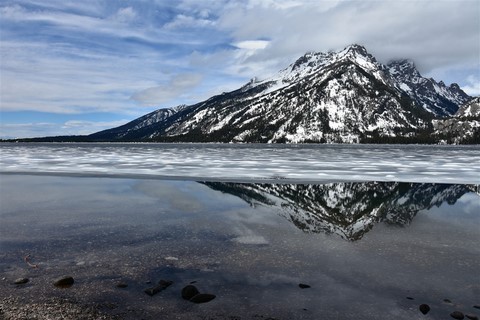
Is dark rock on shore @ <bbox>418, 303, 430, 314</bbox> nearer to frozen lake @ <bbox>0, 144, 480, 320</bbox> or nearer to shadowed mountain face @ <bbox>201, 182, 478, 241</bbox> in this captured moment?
frozen lake @ <bbox>0, 144, 480, 320</bbox>

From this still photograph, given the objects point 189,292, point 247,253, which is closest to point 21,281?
point 189,292

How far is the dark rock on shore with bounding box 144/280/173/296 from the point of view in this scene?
11.3 metres

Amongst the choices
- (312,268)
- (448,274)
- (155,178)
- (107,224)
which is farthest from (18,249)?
(155,178)

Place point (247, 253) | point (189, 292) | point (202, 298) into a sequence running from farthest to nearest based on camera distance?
→ point (247, 253)
point (189, 292)
point (202, 298)

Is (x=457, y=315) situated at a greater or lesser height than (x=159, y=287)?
lesser

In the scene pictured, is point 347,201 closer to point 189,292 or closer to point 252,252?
point 252,252

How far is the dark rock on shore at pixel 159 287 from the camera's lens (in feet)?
36.9

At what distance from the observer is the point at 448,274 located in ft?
42.1

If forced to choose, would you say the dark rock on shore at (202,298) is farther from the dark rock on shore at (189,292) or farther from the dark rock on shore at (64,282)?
the dark rock on shore at (64,282)

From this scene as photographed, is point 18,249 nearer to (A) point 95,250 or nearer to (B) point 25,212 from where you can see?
(A) point 95,250

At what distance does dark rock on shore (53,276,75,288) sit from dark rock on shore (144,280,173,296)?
8.17 feet

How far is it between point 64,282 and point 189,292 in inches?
157

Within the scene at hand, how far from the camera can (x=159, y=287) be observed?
38.2 ft

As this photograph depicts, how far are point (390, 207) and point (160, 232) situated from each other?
15.0 metres
